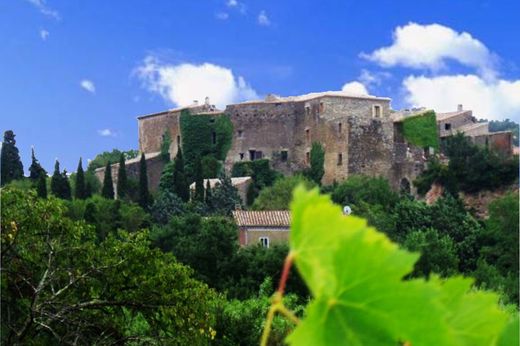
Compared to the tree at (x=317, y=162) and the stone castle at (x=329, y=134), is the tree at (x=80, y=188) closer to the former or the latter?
the stone castle at (x=329, y=134)

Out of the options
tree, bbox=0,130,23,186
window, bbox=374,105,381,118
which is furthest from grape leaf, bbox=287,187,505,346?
window, bbox=374,105,381,118

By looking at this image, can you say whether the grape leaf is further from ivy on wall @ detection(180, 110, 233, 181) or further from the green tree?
ivy on wall @ detection(180, 110, 233, 181)

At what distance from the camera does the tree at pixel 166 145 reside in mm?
33219

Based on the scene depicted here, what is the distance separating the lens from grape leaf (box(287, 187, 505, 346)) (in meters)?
0.35

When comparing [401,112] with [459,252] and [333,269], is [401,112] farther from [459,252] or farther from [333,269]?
[333,269]

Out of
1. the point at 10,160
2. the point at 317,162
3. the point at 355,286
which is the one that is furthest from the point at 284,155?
the point at 355,286

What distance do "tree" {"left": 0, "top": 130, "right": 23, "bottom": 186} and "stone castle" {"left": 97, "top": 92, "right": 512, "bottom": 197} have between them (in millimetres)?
5873

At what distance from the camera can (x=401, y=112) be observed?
34.5m

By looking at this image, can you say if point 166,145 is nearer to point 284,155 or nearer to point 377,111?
point 284,155

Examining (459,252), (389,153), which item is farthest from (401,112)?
(459,252)

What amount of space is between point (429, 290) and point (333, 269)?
0.04m

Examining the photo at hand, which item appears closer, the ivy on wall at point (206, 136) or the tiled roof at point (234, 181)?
the tiled roof at point (234, 181)

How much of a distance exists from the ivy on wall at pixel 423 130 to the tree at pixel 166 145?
940 centimetres

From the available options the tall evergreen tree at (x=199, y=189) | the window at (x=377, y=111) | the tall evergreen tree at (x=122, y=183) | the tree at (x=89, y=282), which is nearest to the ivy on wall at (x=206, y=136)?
Result: the tall evergreen tree at (x=122, y=183)
